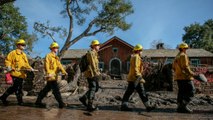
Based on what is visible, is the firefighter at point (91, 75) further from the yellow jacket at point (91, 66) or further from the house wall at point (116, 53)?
the house wall at point (116, 53)

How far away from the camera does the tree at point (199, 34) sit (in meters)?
66.6

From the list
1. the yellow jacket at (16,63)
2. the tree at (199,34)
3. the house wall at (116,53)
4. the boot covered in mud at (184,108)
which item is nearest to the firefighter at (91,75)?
the yellow jacket at (16,63)

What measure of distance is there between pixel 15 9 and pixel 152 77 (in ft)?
101

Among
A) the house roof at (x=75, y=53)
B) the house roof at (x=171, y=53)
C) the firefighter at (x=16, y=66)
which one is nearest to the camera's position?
the firefighter at (x=16, y=66)

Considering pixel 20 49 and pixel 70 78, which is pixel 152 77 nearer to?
pixel 70 78

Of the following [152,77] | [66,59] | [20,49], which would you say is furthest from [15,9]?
[20,49]

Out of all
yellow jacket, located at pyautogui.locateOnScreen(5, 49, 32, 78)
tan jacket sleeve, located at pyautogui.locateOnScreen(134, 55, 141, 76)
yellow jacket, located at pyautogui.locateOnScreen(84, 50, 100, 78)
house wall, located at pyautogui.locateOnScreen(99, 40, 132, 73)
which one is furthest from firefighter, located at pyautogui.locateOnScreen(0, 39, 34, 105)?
house wall, located at pyautogui.locateOnScreen(99, 40, 132, 73)

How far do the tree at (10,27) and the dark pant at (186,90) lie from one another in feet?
108

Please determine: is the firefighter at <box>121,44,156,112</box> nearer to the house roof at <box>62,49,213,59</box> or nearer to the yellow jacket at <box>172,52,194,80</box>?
the yellow jacket at <box>172,52,194,80</box>

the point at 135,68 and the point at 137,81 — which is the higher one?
the point at 135,68

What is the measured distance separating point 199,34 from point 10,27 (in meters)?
46.3

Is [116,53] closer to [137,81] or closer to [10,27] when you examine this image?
[10,27]

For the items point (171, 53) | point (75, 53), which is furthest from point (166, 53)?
point (75, 53)

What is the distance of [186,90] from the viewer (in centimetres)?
812
